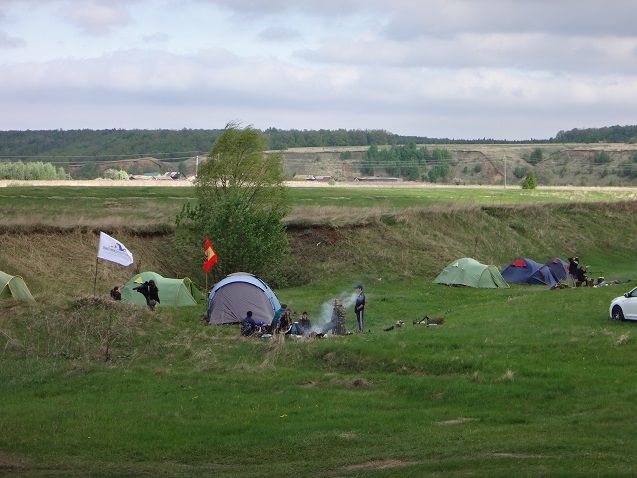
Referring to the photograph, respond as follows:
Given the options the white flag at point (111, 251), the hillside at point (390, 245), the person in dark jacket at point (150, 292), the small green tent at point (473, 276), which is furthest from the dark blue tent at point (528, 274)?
the white flag at point (111, 251)

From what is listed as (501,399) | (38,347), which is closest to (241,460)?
(501,399)

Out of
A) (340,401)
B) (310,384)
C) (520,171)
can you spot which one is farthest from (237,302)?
(520,171)

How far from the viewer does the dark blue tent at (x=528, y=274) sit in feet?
157

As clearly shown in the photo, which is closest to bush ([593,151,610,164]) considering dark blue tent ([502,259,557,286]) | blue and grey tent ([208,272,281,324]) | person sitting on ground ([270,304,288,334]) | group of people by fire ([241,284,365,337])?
dark blue tent ([502,259,557,286])

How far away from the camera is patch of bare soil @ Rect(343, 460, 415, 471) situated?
16.4 meters

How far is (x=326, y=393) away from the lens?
918 inches

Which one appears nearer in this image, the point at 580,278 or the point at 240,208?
the point at 580,278

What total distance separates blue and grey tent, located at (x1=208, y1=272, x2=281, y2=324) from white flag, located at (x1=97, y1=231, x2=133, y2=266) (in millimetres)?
3756

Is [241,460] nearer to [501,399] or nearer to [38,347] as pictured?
[501,399]

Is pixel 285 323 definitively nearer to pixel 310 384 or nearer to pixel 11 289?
pixel 310 384

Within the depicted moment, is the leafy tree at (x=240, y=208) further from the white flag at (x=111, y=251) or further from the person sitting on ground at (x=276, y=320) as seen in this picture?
the white flag at (x=111, y=251)

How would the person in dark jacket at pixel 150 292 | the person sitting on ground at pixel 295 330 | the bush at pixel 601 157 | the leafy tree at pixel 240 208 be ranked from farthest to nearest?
the bush at pixel 601 157 → the leafy tree at pixel 240 208 → the person in dark jacket at pixel 150 292 → the person sitting on ground at pixel 295 330

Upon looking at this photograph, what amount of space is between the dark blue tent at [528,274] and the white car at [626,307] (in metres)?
18.2

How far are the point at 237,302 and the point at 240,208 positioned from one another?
1241cm
